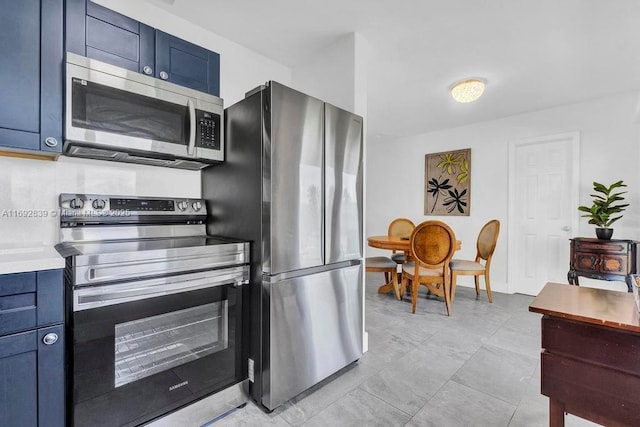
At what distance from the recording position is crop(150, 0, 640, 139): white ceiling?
200 centimetres

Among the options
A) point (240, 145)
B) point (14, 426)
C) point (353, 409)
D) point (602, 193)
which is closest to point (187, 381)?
point (14, 426)

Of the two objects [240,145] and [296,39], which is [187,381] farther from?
[296,39]

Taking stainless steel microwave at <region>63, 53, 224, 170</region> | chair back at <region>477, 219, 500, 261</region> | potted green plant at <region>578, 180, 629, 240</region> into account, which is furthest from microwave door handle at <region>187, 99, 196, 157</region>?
potted green plant at <region>578, 180, 629, 240</region>

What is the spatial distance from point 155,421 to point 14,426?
491 millimetres

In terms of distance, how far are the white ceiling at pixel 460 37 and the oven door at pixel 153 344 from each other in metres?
1.80

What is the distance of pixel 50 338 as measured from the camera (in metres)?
1.16

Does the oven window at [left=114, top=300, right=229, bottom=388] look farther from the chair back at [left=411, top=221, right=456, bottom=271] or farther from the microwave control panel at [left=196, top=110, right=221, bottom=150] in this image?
the chair back at [left=411, top=221, right=456, bottom=271]

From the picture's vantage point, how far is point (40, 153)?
1.47 m

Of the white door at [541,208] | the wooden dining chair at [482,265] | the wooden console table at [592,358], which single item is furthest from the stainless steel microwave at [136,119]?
the white door at [541,208]

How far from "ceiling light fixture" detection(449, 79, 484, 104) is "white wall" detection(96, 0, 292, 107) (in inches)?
67.6

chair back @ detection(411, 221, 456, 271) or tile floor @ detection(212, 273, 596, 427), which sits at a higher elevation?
chair back @ detection(411, 221, 456, 271)

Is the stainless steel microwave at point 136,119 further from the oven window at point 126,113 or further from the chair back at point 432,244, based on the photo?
the chair back at point 432,244

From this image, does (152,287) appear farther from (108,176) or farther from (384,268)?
(384,268)

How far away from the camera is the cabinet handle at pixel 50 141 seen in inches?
55.0
